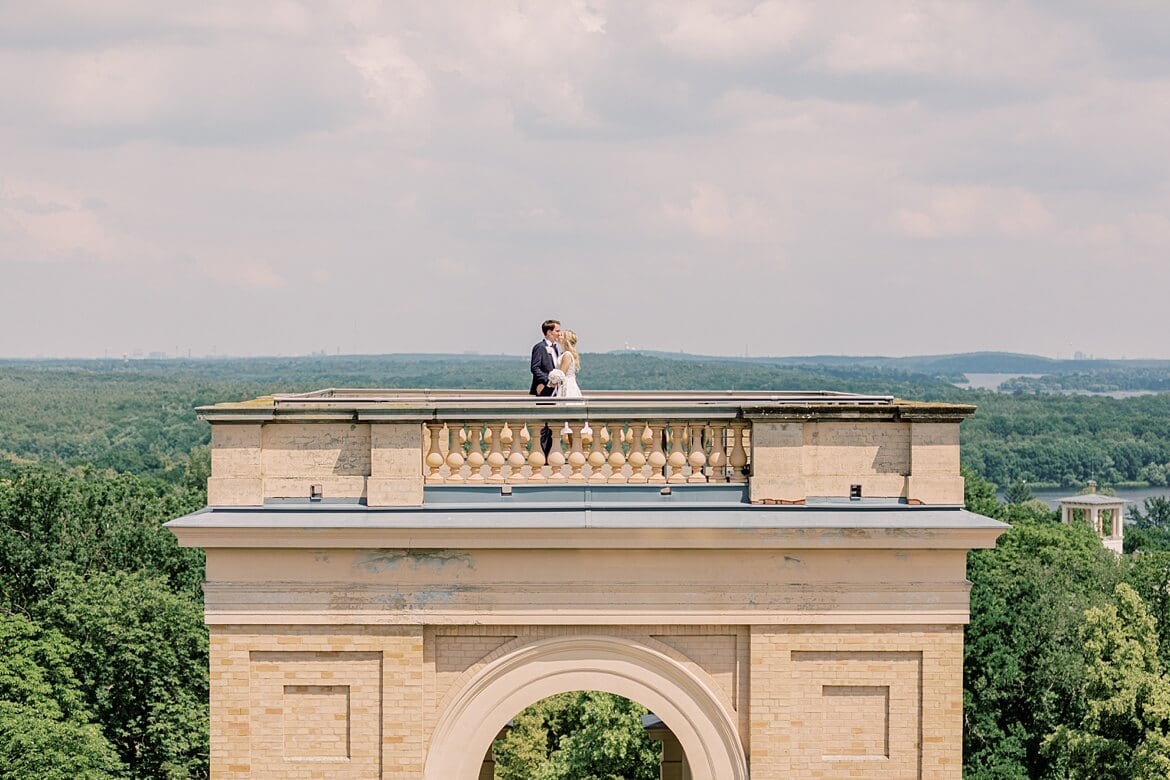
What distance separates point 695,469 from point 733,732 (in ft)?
8.32

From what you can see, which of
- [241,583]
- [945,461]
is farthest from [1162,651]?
[241,583]

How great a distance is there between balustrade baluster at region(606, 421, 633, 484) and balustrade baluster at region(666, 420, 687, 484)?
0.44 meters

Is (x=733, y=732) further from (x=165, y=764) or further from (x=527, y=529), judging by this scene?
(x=165, y=764)

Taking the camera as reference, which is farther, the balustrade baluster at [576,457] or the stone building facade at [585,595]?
the balustrade baluster at [576,457]

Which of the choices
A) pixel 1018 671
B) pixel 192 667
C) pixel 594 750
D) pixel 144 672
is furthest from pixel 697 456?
pixel 1018 671

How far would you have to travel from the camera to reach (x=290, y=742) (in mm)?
13367

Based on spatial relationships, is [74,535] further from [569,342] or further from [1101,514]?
[1101,514]

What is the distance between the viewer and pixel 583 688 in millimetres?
13391

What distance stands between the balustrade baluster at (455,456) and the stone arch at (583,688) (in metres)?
1.76

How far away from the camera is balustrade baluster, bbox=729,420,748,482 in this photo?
1354cm

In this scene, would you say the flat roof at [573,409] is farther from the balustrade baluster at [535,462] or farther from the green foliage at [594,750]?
the green foliage at [594,750]

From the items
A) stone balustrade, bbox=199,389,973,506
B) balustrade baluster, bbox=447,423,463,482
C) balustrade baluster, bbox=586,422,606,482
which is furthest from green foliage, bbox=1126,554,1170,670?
balustrade baluster, bbox=447,423,463,482

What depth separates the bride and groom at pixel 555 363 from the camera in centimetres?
1608

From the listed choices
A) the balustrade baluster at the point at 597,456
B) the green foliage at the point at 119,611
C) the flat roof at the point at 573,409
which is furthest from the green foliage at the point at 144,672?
the balustrade baluster at the point at 597,456
